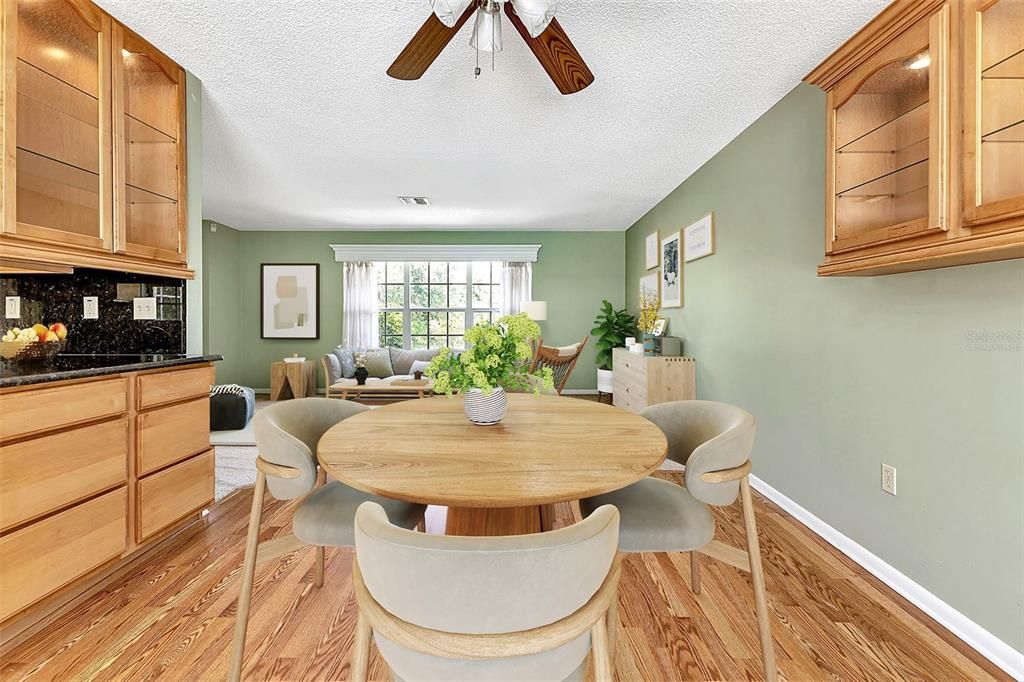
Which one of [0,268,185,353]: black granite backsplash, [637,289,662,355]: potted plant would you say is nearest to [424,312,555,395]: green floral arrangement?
[0,268,185,353]: black granite backsplash

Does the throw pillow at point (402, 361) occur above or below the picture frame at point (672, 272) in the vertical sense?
below

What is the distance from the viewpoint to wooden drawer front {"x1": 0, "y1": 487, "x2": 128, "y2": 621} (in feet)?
4.91

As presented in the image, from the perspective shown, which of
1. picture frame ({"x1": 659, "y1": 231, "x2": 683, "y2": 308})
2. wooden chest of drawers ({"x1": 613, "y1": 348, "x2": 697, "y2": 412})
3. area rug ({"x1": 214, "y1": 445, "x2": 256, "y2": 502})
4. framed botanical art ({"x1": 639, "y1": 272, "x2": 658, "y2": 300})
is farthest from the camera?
framed botanical art ({"x1": 639, "y1": 272, "x2": 658, "y2": 300})

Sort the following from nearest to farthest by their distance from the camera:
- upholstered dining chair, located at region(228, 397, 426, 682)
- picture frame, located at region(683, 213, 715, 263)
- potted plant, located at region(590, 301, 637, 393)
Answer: upholstered dining chair, located at region(228, 397, 426, 682), picture frame, located at region(683, 213, 715, 263), potted plant, located at region(590, 301, 637, 393)

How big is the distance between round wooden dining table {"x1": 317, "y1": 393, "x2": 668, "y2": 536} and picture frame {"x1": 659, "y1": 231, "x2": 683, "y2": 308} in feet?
10.3

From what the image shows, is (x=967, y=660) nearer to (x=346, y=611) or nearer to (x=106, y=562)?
(x=346, y=611)

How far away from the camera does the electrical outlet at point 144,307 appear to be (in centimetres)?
254

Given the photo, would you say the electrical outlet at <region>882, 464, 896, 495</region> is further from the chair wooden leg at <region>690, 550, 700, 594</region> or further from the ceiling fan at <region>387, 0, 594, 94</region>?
the ceiling fan at <region>387, 0, 594, 94</region>

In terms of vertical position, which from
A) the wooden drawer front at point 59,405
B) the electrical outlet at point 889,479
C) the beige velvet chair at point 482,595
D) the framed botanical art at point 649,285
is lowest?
the electrical outlet at point 889,479

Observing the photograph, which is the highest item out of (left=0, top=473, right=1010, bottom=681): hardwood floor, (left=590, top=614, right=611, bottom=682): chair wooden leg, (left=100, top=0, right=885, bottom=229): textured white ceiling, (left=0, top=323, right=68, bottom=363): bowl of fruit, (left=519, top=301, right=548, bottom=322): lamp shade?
(left=100, top=0, right=885, bottom=229): textured white ceiling

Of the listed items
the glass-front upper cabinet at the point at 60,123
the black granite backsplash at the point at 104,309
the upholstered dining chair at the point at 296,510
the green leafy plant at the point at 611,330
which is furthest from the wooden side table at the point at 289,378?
the upholstered dining chair at the point at 296,510

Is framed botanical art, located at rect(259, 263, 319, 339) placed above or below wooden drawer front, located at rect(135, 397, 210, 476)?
above

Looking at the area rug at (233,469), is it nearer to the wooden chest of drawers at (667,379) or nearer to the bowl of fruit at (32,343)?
the bowl of fruit at (32,343)

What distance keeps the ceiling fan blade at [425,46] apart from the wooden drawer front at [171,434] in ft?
6.10
